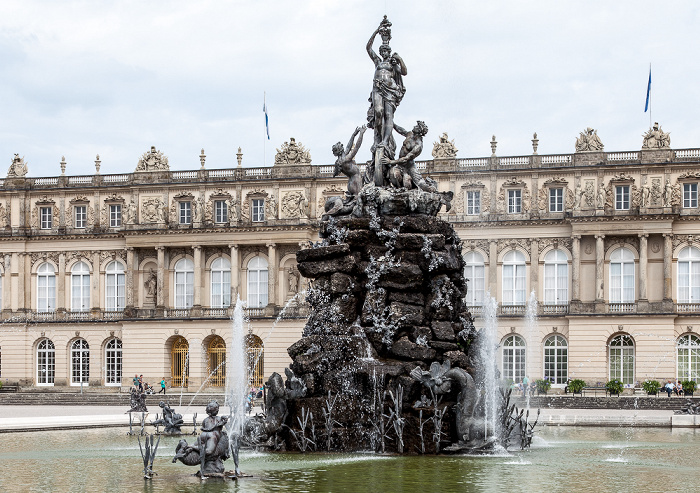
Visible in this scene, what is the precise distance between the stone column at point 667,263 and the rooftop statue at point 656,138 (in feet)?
16.7

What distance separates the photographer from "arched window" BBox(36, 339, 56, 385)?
70875 mm

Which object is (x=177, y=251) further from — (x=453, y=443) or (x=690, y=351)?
(x=453, y=443)

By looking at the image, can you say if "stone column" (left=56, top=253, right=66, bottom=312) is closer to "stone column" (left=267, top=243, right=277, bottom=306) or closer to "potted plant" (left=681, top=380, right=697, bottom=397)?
"stone column" (left=267, top=243, right=277, bottom=306)

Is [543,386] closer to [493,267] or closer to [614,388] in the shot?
[614,388]

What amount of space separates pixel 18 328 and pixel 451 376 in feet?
180

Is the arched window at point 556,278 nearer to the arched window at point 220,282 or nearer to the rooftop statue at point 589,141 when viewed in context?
the rooftop statue at point 589,141

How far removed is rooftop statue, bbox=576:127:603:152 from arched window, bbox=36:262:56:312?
3401cm

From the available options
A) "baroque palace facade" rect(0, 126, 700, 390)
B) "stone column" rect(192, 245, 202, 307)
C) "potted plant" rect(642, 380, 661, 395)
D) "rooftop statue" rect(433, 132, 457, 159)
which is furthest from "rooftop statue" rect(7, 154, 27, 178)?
"potted plant" rect(642, 380, 661, 395)

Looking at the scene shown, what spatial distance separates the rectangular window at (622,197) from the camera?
2472 inches

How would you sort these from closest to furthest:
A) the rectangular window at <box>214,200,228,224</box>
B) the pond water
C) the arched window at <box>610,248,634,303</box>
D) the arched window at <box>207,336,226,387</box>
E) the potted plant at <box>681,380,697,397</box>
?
the pond water < the potted plant at <box>681,380,697,397</box> < the arched window at <box>610,248,634,303</box> < the arched window at <box>207,336,226,387</box> < the rectangular window at <box>214,200,228,224</box>

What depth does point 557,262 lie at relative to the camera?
6450cm

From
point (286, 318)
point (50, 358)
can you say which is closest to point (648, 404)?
point (286, 318)

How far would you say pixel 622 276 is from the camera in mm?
63156

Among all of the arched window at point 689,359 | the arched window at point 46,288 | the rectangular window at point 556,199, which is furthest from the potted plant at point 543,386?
the arched window at point 46,288
